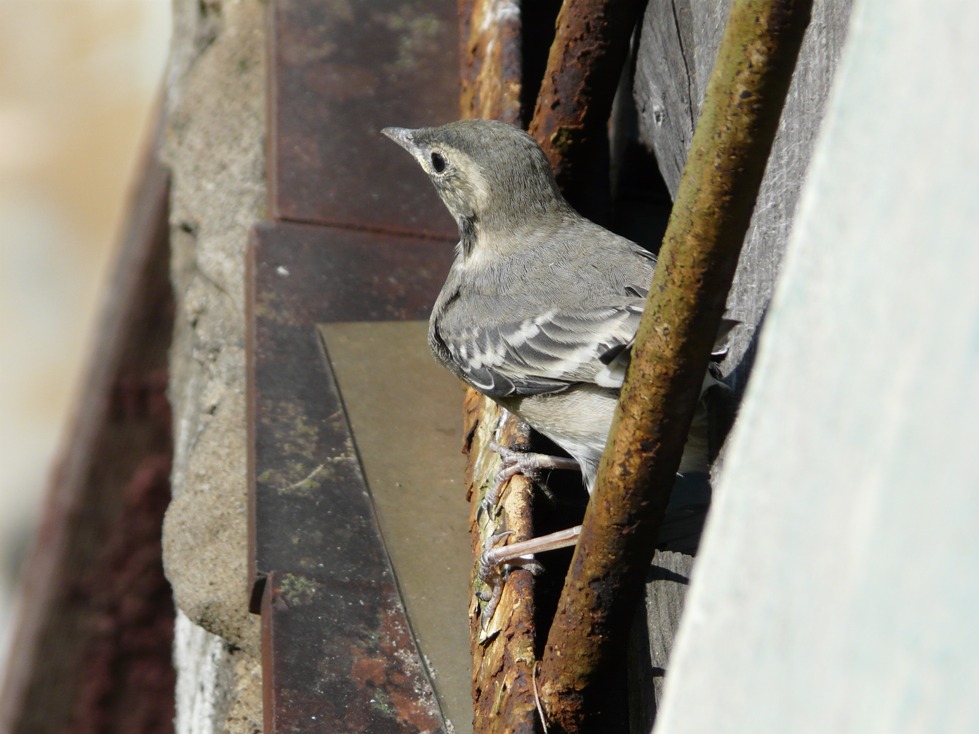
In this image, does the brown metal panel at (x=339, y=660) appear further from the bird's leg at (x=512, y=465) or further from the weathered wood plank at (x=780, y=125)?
the weathered wood plank at (x=780, y=125)

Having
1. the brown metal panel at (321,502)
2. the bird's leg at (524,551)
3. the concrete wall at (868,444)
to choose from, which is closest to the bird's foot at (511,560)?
the bird's leg at (524,551)

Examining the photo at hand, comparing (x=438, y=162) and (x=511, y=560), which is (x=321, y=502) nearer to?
(x=511, y=560)

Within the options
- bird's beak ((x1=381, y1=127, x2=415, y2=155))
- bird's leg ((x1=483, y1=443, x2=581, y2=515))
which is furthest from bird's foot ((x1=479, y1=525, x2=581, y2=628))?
bird's beak ((x1=381, y1=127, x2=415, y2=155))

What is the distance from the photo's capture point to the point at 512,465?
2.64 meters

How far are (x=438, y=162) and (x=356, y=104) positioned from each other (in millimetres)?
684

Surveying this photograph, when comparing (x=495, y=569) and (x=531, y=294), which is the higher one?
(x=531, y=294)

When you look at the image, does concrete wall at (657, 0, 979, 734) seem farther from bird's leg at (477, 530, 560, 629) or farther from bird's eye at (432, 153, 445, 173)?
bird's eye at (432, 153, 445, 173)

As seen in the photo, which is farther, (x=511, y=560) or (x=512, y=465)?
(x=512, y=465)

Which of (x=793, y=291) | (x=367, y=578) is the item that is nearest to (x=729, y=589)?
(x=793, y=291)

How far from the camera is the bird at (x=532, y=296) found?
2.77m

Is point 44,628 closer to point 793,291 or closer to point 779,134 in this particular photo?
point 779,134

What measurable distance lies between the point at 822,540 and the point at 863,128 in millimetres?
322

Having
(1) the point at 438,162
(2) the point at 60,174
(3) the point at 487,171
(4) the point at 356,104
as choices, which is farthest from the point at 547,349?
(2) the point at 60,174

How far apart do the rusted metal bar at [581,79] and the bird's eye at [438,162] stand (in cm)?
27
